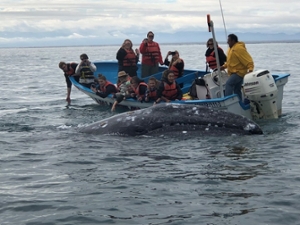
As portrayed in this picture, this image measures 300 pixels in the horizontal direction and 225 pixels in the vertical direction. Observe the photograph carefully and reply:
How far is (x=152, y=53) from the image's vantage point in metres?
17.8

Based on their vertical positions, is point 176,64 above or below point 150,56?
below

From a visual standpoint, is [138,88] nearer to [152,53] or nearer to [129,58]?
→ [129,58]

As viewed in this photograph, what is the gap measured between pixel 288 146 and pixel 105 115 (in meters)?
7.19

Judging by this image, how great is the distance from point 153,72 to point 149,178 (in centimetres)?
1078

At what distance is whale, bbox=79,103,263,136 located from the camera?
9.80 meters

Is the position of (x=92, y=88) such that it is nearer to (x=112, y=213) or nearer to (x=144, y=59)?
(x=144, y=59)

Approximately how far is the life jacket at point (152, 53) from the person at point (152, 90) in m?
3.61

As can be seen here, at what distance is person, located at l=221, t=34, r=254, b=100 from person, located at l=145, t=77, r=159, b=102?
1.90 meters

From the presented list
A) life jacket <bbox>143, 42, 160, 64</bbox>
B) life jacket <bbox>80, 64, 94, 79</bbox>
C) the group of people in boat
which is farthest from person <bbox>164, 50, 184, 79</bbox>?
life jacket <bbox>80, 64, 94, 79</bbox>

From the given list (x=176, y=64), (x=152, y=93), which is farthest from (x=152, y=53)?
(x=152, y=93)

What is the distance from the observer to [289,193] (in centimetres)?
693

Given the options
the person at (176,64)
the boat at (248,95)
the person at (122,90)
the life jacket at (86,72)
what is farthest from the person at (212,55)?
the life jacket at (86,72)

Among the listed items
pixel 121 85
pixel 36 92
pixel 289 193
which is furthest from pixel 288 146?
pixel 36 92

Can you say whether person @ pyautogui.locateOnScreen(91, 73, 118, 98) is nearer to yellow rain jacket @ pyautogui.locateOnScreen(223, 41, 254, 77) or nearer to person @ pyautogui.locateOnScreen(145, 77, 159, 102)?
person @ pyautogui.locateOnScreen(145, 77, 159, 102)
